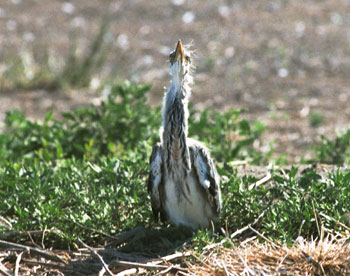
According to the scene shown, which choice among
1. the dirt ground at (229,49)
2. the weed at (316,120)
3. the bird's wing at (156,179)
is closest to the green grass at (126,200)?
the bird's wing at (156,179)

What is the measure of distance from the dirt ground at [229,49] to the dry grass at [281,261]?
3741mm

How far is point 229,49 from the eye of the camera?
1139 cm

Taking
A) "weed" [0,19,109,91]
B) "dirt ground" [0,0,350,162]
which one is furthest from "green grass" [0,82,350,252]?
"weed" [0,19,109,91]

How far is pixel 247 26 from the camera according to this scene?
12.5 meters

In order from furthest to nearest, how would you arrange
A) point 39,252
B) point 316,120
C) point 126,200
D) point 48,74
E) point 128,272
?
point 48,74 → point 316,120 → point 126,200 → point 39,252 → point 128,272

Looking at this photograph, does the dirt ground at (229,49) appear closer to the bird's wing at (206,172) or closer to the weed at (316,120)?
the weed at (316,120)

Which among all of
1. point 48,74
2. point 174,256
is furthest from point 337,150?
point 48,74

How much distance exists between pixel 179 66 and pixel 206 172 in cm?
80

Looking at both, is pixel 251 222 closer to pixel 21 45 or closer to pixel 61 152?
pixel 61 152

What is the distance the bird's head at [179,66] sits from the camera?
4.36 metres

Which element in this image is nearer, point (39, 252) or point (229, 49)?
point (39, 252)

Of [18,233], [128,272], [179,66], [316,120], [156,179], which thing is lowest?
[128,272]

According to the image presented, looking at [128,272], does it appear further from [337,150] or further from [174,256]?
[337,150]

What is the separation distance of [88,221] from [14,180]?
2.94 feet
